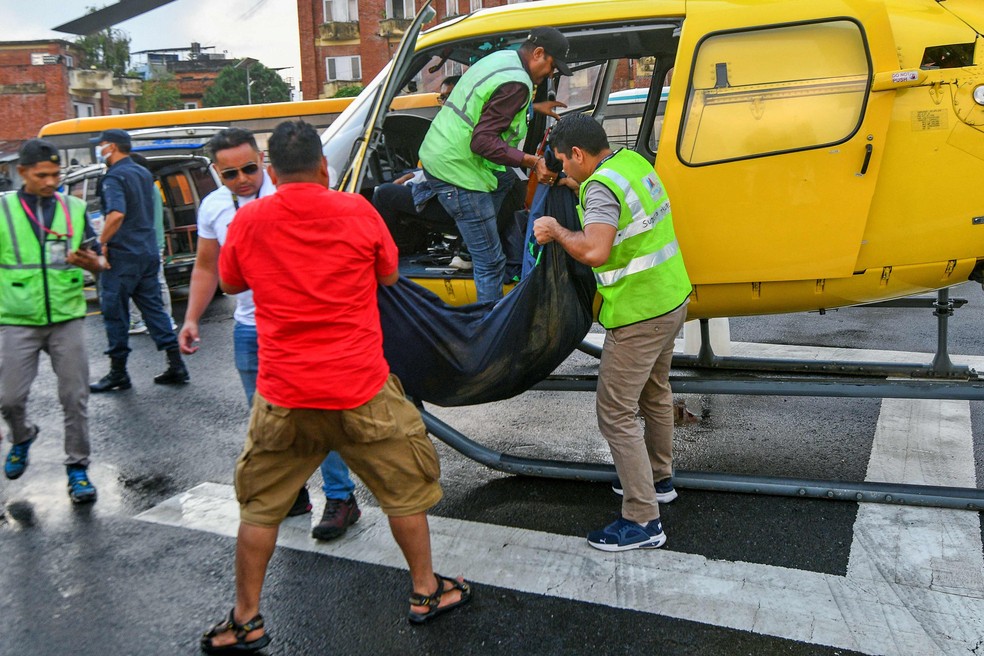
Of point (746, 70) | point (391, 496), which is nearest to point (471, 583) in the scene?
point (391, 496)

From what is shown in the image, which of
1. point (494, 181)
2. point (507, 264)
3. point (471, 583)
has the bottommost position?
point (471, 583)

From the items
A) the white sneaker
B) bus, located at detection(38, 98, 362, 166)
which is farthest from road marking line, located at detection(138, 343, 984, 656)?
bus, located at detection(38, 98, 362, 166)

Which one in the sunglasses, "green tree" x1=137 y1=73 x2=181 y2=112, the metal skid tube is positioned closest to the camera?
the sunglasses

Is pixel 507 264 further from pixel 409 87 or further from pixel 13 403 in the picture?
pixel 13 403

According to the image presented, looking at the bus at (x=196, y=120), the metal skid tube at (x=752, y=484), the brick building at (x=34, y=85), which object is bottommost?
the metal skid tube at (x=752, y=484)

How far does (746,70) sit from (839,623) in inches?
98.5

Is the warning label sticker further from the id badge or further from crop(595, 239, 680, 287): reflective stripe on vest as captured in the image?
the id badge

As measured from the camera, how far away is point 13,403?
4.77 meters

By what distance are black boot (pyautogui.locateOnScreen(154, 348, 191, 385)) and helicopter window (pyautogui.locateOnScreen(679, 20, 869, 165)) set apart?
4.88 meters

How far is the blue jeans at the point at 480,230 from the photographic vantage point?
479cm

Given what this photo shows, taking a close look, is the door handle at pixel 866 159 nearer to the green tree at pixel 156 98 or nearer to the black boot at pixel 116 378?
the black boot at pixel 116 378

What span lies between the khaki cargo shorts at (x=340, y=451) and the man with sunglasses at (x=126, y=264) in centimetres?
425

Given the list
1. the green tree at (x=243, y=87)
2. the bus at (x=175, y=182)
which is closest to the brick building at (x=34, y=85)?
the green tree at (x=243, y=87)

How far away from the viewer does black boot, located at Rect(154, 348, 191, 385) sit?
23.7 ft
